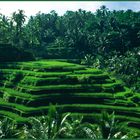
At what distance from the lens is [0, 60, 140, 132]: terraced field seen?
39344 millimetres

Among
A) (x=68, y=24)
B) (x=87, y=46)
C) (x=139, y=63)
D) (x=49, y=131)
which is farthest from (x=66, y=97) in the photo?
(x=68, y=24)

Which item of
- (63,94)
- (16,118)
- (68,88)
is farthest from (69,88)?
(16,118)

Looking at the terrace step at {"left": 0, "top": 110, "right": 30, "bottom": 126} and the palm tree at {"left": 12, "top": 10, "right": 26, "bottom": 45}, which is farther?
the palm tree at {"left": 12, "top": 10, "right": 26, "bottom": 45}

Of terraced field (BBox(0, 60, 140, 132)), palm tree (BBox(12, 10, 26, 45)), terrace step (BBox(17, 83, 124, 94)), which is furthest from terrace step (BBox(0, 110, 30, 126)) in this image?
palm tree (BBox(12, 10, 26, 45))

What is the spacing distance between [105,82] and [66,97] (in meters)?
6.88

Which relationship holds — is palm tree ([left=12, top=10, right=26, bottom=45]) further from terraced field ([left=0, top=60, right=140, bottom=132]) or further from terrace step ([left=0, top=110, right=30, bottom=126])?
terrace step ([left=0, top=110, right=30, bottom=126])

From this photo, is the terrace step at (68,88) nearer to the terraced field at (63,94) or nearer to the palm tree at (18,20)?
the terraced field at (63,94)

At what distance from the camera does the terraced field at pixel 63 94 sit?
39344mm

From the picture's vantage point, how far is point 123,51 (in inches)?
3253

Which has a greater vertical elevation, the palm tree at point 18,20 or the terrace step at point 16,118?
the palm tree at point 18,20

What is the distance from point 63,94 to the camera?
139 feet

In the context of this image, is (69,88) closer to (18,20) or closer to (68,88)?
(68,88)

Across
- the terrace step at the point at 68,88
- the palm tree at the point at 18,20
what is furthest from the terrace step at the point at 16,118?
the palm tree at the point at 18,20

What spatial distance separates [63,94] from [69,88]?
1273 millimetres
